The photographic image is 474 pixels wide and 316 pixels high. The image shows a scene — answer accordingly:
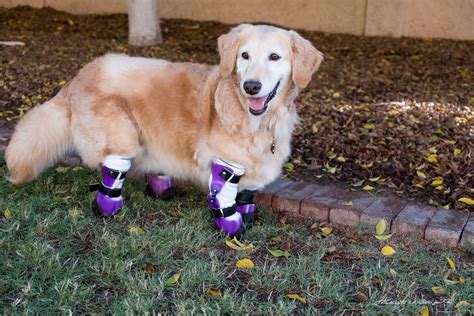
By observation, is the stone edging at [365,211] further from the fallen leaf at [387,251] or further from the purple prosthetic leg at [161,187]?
the purple prosthetic leg at [161,187]

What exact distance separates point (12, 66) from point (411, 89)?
4.66 metres

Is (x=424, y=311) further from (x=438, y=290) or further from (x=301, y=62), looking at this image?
(x=301, y=62)

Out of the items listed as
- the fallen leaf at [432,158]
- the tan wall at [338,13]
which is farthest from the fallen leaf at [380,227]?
the tan wall at [338,13]

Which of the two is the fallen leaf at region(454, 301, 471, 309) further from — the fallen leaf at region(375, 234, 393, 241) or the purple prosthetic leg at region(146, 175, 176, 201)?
the purple prosthetic leg at region(146, 175, 176, 201)

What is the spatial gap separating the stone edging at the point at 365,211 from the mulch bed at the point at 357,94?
0.90 feet

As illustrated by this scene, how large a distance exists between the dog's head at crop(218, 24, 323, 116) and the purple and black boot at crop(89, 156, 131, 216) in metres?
0.89

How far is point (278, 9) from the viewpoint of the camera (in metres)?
10.7

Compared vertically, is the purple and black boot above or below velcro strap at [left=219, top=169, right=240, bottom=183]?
below

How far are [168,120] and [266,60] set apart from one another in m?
0.78

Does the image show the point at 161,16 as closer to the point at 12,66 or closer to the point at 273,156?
the point at 12,66

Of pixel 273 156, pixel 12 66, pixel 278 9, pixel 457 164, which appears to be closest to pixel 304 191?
pixel 273 156

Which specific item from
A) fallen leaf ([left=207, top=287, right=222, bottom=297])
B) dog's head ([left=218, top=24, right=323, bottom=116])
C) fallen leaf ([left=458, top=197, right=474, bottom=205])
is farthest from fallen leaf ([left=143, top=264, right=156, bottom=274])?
fallen leaf ([left=458, top=197, right=474, bottom=205])

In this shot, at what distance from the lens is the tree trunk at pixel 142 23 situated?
836 centimetres

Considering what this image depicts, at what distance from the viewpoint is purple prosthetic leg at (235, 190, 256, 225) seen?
3.82 m
